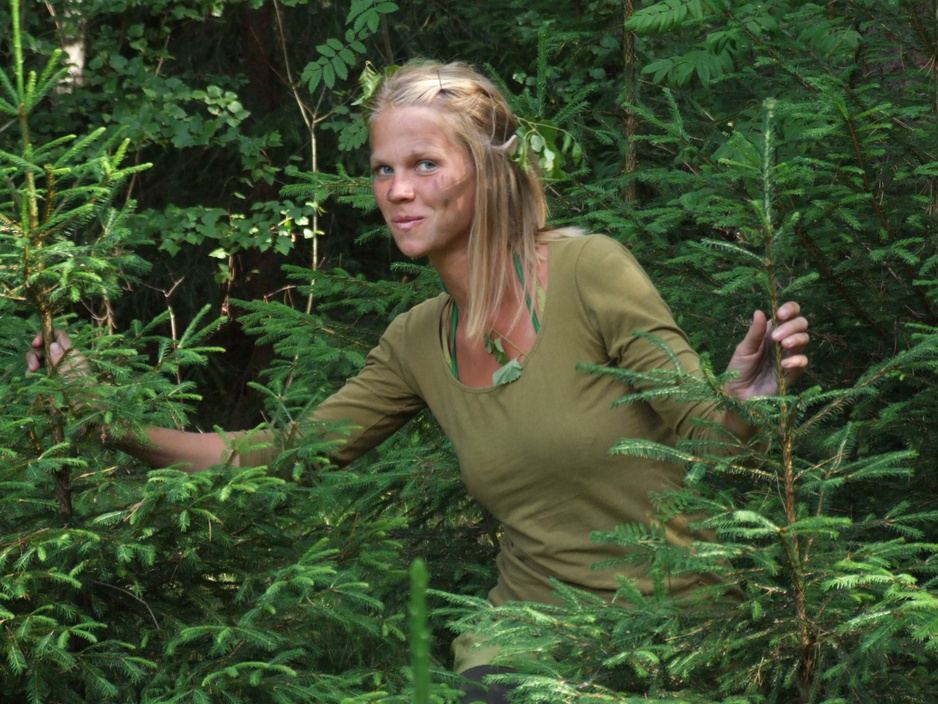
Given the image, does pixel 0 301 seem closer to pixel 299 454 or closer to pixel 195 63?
pixel 299 454

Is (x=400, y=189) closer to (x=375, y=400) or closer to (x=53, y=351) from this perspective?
(x=375, y=400)

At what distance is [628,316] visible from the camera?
242 cm

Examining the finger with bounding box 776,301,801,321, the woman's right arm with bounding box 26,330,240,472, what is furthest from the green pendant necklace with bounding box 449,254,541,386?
the finger with bounding box 776,301,801,321

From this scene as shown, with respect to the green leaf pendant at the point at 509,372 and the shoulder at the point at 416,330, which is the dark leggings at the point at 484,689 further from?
the shoulder at the point at 416,330

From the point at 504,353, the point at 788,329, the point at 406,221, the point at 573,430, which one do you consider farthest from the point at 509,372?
the point at 788,329

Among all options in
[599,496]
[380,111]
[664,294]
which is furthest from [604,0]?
[599,496]

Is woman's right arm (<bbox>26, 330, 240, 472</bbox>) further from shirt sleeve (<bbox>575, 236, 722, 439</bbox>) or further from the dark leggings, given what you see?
shirt sleeve (<bbox>575, 236, 722, 439</bbox>)

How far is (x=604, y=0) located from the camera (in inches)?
200

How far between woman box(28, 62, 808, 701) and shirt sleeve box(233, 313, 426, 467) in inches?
2.4

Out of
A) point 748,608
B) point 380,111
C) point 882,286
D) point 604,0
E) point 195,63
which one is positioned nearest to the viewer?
point 748,608

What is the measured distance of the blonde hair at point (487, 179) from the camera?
8.72ft

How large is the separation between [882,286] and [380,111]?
5.19 ft

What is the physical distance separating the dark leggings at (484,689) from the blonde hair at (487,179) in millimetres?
776

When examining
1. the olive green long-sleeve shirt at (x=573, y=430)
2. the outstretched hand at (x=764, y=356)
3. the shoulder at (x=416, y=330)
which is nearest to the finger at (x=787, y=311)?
the outstretched hand at (x=764, y=356)
